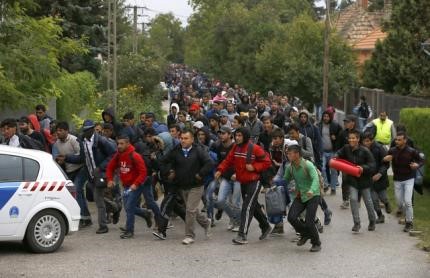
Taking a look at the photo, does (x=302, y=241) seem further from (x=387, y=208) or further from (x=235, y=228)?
(x=387, y=208)

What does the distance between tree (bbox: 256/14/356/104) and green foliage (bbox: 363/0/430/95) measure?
2715mm

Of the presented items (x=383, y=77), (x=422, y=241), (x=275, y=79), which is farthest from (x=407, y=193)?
(x=275, y=79)

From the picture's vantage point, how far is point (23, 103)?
1625 cm

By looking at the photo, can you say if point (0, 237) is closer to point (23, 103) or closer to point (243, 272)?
point (243, 272)

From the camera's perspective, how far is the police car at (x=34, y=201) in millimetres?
10742

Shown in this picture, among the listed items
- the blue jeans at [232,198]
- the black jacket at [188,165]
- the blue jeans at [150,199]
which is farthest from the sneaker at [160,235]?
the blue jeans at [232,198]

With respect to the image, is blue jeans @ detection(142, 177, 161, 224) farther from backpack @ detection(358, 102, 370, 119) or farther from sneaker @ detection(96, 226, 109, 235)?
backpack @ detection(358, 102, 370, 119)

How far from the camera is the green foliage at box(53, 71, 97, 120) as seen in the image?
82.8ft

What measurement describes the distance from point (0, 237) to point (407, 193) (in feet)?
20.3

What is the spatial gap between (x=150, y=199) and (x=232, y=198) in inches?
55.1

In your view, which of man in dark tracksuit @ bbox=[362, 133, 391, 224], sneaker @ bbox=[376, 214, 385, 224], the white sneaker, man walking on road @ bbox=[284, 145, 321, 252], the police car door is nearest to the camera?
the police car door

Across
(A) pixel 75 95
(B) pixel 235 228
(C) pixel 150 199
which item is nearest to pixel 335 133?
(B) pixel 235 228

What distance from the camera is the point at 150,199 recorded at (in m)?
12.5

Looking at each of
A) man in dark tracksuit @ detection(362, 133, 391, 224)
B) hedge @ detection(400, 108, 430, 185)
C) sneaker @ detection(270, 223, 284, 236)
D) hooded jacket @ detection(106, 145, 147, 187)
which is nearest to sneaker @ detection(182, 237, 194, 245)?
hooded jacket @ detection(106, 145, 147, 187)
